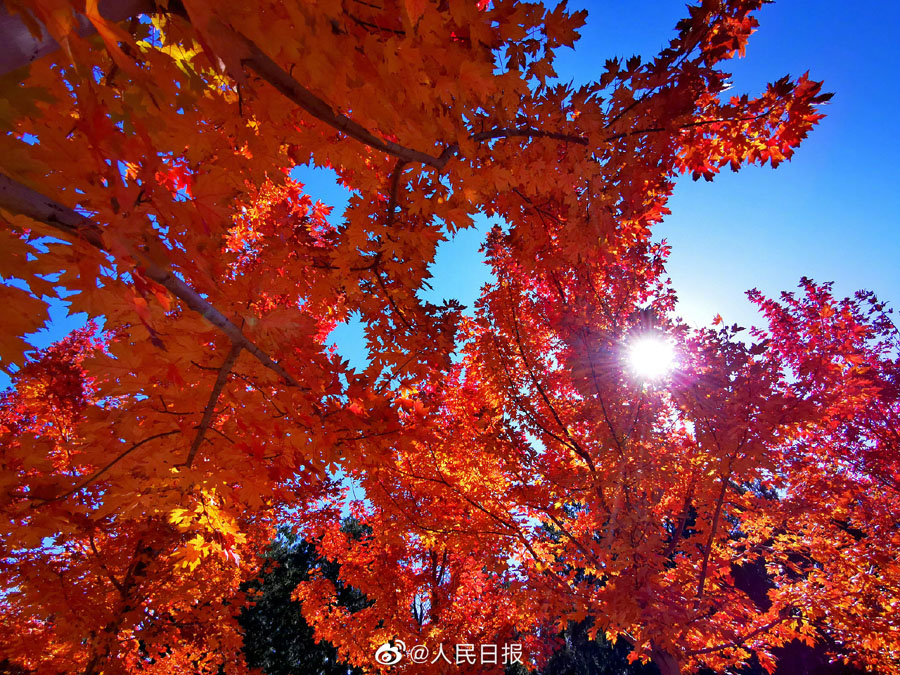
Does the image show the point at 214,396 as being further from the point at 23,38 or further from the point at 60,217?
the point at 23,38

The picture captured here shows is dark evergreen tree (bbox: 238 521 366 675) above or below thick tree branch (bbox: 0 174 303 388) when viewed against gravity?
below

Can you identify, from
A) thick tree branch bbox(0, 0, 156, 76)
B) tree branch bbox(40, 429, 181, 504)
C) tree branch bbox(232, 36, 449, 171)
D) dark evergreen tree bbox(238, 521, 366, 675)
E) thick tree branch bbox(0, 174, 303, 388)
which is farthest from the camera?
dark evergreen tree bbox(238, 521, 366, 675)

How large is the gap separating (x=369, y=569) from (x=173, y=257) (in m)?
8.45

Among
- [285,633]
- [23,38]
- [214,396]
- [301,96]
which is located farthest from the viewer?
[285,633]

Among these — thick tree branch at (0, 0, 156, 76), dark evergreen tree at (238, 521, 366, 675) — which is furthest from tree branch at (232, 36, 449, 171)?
dark evergreen tree at (238, 521, 366, 675)

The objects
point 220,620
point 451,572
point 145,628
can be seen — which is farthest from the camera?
point 451,572

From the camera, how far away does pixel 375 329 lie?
3.20m

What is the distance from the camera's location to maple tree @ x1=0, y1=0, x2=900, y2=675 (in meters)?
1.34

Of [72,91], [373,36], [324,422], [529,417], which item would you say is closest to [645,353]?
[529,417]

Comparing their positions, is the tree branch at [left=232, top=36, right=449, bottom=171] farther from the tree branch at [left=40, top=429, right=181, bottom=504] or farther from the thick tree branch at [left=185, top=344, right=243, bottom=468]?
the tree branch at [left=40, top=429, right=181, bottom=504]

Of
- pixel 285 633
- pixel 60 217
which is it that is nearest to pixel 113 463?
pixel 60 217

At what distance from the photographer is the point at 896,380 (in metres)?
7.64

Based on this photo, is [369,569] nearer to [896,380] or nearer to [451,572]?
[451,572]

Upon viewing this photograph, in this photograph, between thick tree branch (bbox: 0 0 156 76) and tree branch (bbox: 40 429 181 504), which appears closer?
thick tree branch (bbox: 0 0 156 76)
